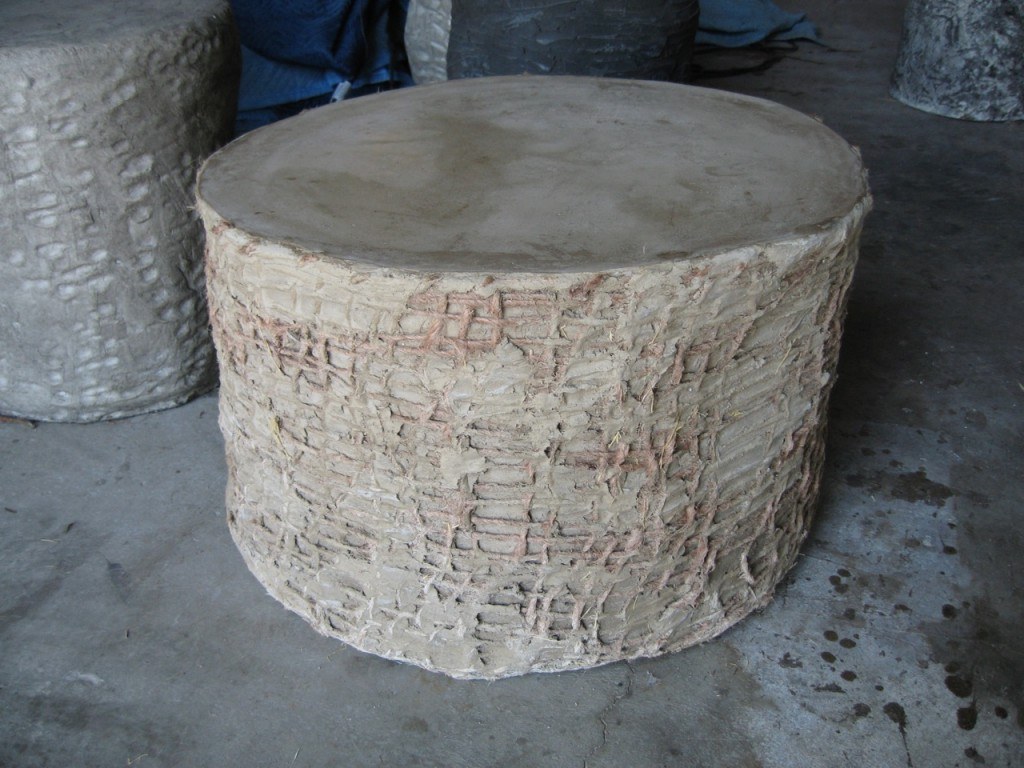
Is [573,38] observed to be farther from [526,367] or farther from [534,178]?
[526,367]

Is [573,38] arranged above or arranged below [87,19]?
below

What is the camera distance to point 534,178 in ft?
4.02

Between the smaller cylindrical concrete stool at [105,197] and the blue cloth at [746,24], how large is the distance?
292 centimetres

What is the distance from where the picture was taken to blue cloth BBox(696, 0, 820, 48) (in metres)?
4.23

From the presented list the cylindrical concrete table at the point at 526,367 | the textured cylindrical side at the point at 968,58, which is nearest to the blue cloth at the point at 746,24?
the textured cylindrical side at the point at 968,58

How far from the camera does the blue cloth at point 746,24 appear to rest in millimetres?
4234

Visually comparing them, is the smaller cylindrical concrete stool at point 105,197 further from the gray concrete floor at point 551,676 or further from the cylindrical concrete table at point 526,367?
the cylindrical concrete table at point 526,367

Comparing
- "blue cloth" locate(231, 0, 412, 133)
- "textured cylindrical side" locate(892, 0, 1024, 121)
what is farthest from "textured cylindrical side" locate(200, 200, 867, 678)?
"textured cylindrical side" locate(892, 0, 1024, 121)

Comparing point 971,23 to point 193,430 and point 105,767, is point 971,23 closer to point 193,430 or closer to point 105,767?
point 193,430

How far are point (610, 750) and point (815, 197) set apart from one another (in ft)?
2.41

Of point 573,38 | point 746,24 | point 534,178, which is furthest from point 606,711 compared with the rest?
point 746,24

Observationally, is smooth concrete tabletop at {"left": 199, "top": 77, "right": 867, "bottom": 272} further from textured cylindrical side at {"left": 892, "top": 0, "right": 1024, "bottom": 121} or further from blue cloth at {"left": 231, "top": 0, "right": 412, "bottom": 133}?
textured cylindrical side at {"left": 892, "top": 0, "right": 1024, "bottom": 121}

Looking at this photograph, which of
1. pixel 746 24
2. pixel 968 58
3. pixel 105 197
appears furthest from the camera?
pixel 746 24

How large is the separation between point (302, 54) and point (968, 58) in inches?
92.2
